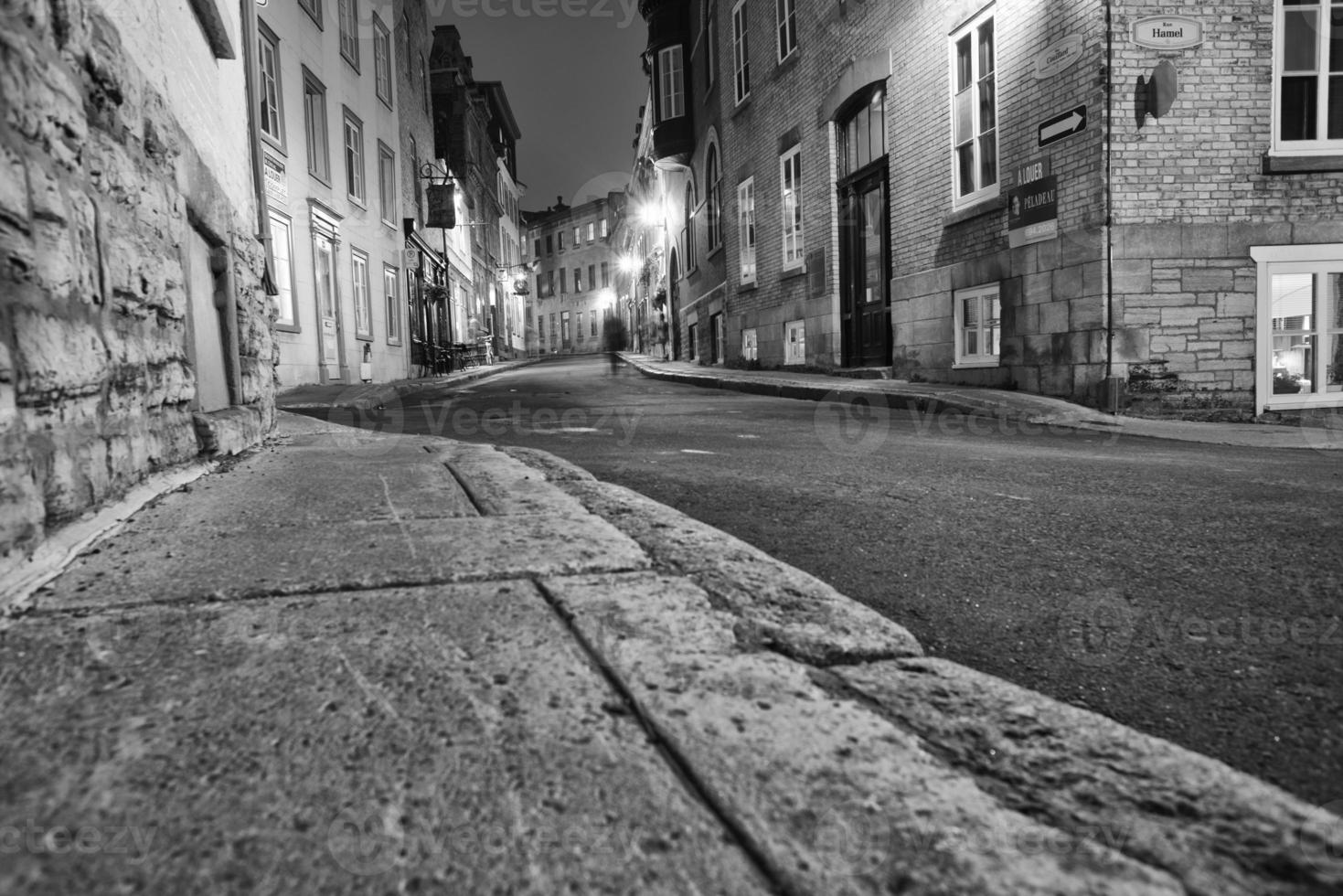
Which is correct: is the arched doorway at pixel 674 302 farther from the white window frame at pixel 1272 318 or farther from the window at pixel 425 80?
the white window frame at pixel 1272 318

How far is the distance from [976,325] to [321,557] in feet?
30.0

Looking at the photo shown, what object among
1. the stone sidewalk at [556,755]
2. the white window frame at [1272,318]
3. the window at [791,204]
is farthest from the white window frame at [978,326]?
the stone sidewalk at [556,755]

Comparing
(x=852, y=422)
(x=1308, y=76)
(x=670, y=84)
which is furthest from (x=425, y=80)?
(x=1308, y=76)

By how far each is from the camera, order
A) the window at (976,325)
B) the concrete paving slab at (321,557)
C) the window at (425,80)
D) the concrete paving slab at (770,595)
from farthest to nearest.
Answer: the window at (425,80)
the window at (976,325)
the concrete paving slab at (321,557)
the concrete paving slab at (770,595)

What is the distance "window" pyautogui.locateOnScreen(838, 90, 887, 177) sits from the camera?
→ 1178cm

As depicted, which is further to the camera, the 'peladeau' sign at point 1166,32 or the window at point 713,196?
the window at point 713,196

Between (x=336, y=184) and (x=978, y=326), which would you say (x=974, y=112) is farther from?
(x=336, y=184)

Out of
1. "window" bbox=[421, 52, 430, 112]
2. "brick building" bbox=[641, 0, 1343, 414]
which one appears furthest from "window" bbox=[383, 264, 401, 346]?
"brick building" bbox=[641, 0, 1343, 414]

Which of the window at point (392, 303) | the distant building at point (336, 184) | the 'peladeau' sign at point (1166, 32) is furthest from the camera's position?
the window at point (392, 303)

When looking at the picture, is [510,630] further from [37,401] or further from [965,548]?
[965,548]

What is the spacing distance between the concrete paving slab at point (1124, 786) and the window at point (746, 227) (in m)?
15.9

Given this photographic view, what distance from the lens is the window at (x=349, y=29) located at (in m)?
14.4

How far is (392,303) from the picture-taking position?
1731 cm

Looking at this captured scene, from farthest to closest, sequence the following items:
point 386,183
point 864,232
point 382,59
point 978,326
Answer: point 382,59 < point 386,183 < point 864,232 < point 978,326
